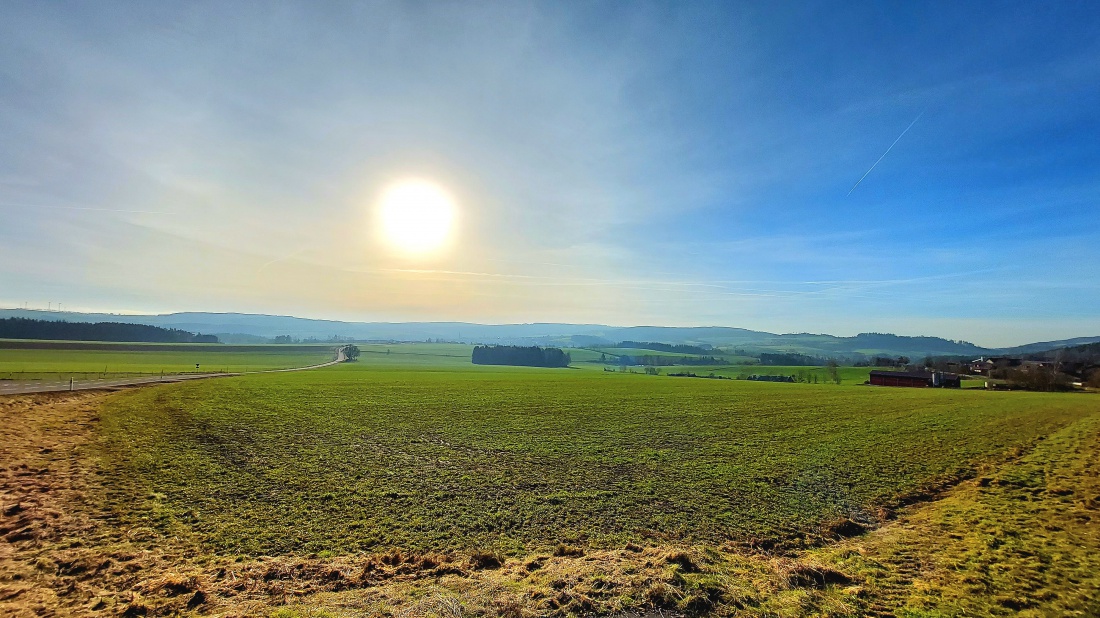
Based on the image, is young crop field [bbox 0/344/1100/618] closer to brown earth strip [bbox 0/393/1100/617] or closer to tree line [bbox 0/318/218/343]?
brown earth strip [bbox 0/393/1100/617]

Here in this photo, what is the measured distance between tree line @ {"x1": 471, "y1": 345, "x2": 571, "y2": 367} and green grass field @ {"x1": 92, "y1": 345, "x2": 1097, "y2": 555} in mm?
114137

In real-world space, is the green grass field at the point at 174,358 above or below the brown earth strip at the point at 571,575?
below

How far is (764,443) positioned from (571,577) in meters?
17.5

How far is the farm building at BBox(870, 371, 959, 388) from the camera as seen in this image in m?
77.1

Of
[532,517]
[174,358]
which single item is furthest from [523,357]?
[532,517]

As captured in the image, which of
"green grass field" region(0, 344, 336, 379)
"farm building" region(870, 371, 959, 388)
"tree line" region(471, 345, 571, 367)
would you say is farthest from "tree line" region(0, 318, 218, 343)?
"farm building" region(870, 371, 959, 388)

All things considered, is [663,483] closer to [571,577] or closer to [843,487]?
[843,487]

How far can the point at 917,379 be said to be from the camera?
79.7 m

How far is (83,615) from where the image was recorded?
7188 mm

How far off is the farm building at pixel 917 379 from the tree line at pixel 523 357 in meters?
86.3

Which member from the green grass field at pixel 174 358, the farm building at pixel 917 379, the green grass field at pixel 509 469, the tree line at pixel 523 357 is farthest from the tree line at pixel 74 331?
the farm building at pixel 917 379

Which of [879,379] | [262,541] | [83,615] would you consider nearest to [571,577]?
[262,541]

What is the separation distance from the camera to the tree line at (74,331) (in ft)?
416

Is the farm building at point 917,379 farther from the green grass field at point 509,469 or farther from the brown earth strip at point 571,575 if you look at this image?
the brown earth strip at point 571,575
